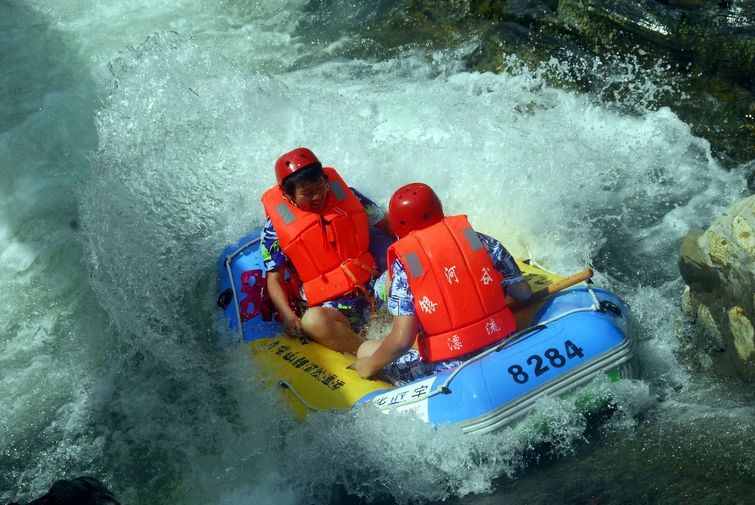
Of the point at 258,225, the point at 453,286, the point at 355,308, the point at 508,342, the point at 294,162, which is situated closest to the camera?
the point at 453,286

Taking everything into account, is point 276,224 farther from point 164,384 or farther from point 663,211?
point 663,211

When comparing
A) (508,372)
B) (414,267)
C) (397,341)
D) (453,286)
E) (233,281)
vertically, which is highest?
(414,267)

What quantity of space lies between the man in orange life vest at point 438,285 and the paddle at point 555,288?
0.27m

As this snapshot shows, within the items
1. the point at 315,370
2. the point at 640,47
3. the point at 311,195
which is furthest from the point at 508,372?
the point at 640,47

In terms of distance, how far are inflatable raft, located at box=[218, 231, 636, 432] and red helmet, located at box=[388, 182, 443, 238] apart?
2.67ft

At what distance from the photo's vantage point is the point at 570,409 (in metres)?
4.52

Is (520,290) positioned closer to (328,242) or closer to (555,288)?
A: (555,288)

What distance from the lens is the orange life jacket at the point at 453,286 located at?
14.7 ft

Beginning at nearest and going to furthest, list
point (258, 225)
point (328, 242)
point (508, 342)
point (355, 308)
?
1. point (508, 342)
2. point (328, 242)
3. point (355, 308)
4. point (258, 225)

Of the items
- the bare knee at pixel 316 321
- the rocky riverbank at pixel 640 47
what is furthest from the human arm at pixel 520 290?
the rocky riverbank at pixel 640 47

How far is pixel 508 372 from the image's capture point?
449 cm

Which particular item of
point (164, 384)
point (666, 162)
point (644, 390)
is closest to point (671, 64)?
point (666, 162)

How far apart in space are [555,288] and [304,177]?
5.43 ft

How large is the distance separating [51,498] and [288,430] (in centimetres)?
192
